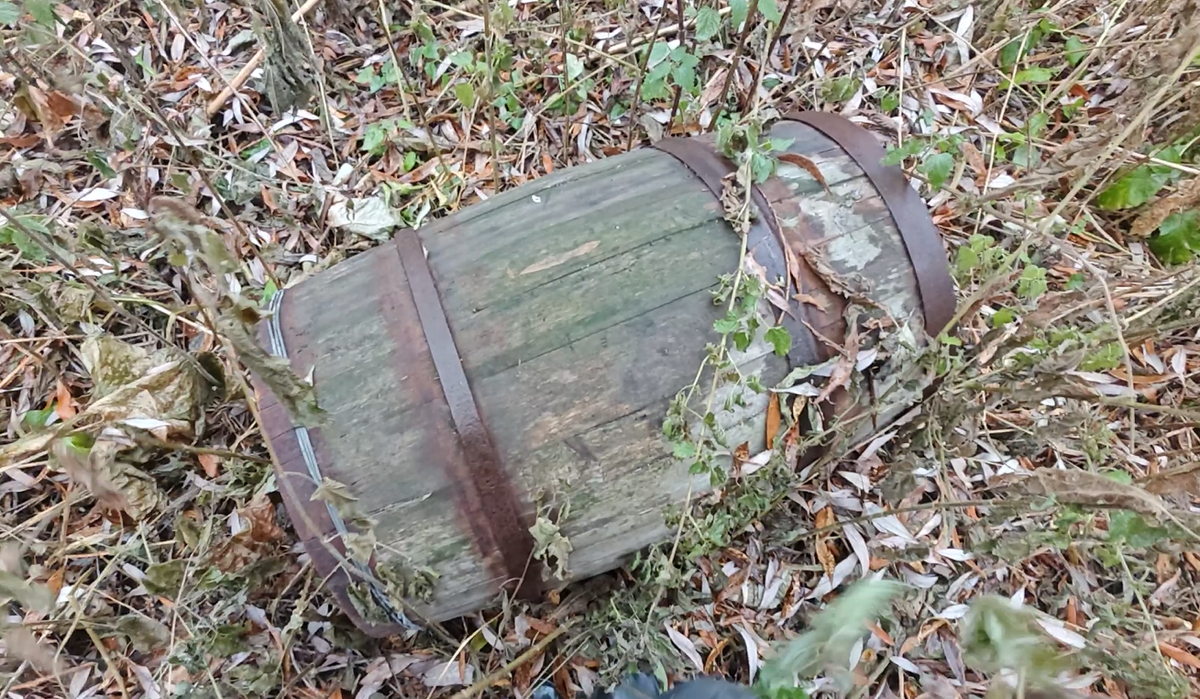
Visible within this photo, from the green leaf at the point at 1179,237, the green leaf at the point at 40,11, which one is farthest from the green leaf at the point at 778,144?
the green leaf at the point at 40,11

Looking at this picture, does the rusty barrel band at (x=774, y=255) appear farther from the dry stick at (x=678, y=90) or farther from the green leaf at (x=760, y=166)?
the dry stick at (x=678, y=90)

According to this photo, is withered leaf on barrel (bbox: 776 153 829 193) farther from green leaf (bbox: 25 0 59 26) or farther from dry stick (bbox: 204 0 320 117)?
dry stick (bbox: 204 0 320 117)

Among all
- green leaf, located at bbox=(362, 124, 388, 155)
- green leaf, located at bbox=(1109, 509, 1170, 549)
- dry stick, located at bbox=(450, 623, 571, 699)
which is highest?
green leaf, located at bbox=(362, 124, 388, 155)

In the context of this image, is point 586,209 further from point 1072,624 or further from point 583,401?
point 1072,624

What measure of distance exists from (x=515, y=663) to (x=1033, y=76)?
120 inches

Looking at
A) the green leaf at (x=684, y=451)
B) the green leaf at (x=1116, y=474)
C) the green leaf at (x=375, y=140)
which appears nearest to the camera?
the green leaf at (x=684, y=451)

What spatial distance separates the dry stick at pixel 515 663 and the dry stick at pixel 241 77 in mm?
2494

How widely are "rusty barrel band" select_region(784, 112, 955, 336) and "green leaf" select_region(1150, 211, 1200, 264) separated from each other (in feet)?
5.05

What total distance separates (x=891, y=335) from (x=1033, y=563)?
1.20 meters

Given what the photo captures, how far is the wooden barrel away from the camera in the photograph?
5.77 feet

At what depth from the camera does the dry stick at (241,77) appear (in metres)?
3.08

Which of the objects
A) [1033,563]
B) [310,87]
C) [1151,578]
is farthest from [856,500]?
[310,87]

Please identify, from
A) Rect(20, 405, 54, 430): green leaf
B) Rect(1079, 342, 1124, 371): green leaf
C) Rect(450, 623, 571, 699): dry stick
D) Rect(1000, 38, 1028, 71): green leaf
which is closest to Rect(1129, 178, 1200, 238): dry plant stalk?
Rect(1000, 38, 1028, 71): green leaf

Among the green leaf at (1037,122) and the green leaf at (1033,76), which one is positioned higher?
the green leaf at (1033,76)
